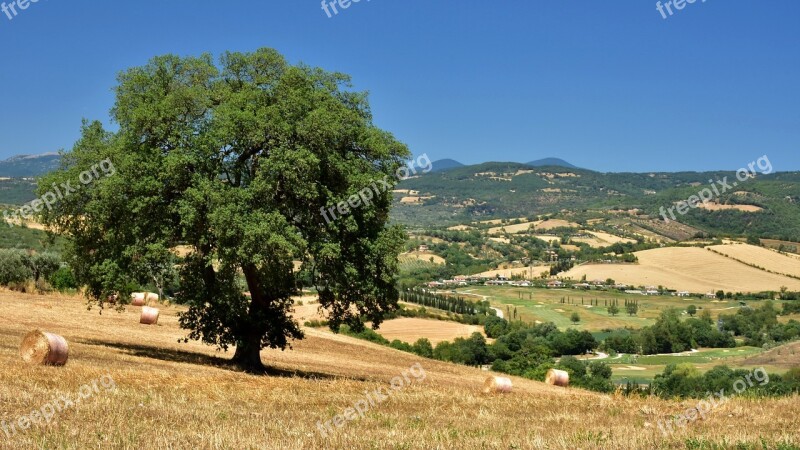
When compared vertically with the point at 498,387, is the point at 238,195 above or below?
above

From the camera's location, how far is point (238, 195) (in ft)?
74.2

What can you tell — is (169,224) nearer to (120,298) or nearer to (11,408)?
(120,298)

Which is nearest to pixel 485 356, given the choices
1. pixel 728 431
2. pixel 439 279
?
pixel 728 431

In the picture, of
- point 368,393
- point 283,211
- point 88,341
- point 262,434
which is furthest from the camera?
point 88,341

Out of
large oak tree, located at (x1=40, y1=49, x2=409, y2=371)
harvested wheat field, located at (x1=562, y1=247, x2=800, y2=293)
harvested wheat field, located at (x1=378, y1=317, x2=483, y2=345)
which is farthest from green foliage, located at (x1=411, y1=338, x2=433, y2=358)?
harvested wheat field, located at (x1=562, y1=247, x2=800, y2=293)

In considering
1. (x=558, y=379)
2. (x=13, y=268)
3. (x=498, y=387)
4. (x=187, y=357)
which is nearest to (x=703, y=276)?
(x=558, y=379)

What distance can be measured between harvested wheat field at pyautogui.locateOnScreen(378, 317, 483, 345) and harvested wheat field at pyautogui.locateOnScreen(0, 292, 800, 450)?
4713 centimetres

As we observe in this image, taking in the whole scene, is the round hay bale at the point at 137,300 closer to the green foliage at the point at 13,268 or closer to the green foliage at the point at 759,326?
the green foliage at the point at 13,268

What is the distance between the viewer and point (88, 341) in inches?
1107

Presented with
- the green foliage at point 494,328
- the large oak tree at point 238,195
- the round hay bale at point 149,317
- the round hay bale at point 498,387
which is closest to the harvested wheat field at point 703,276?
the green foliage at point 494,328

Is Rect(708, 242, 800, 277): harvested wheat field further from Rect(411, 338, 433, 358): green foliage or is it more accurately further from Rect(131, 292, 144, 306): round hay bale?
Rect(131, 292, 144, 306): round hay bale

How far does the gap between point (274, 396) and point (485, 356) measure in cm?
5847

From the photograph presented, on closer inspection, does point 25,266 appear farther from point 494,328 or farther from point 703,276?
point 703,276

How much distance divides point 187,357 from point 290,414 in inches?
575
